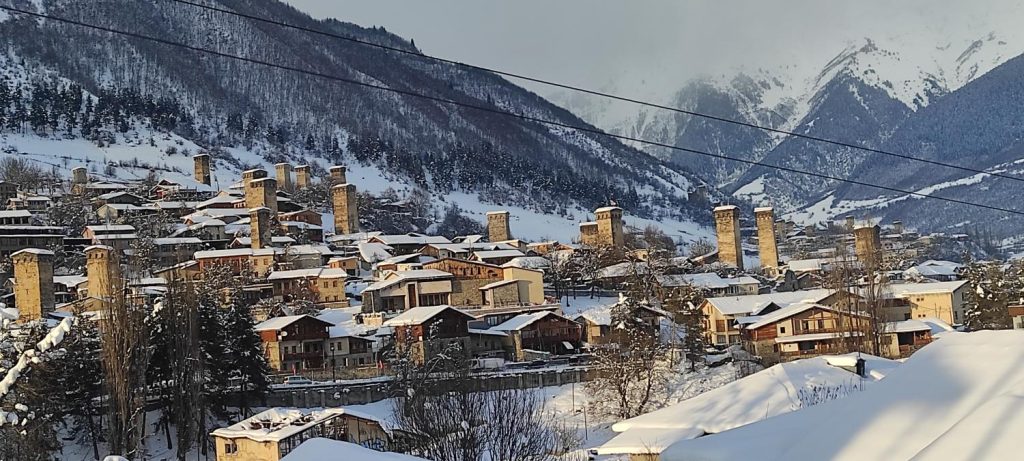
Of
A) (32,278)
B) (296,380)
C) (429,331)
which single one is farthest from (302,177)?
(296,380)

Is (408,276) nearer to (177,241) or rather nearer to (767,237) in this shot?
(177,241)

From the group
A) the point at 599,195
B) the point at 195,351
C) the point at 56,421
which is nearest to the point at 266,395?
the point at 195,351

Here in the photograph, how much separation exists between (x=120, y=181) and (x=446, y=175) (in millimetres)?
37481

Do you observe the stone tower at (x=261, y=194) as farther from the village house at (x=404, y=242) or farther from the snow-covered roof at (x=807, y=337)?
the snow-covered roof at (x=807, y=337)

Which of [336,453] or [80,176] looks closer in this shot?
[336,453]

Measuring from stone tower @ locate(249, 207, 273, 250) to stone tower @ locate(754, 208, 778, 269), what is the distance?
3299 centimetres

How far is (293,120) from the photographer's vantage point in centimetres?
11044

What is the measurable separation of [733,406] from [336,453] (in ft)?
24.5

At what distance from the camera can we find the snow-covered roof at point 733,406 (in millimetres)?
10984

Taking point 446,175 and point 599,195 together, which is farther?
point 599,195

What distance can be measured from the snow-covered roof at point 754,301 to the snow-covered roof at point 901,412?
31.8 metres

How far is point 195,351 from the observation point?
2255 cm

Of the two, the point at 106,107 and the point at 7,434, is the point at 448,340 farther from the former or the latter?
the point at 106,107

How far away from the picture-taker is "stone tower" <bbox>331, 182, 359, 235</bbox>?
60906 mm
